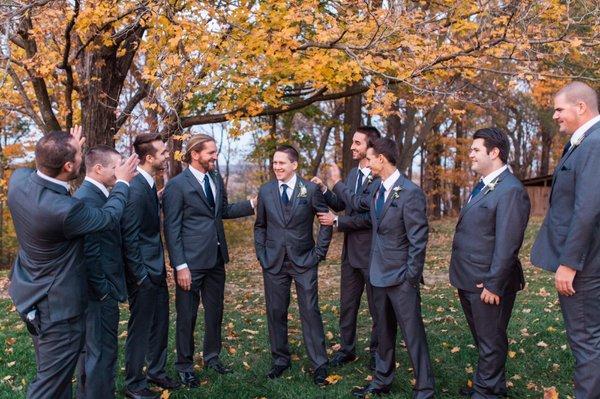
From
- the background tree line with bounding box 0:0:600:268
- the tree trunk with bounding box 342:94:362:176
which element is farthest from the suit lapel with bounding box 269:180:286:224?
the tree trunk with bounding box 342:94:362:176

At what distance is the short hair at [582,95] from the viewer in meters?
3.94

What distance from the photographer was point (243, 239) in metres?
26.0

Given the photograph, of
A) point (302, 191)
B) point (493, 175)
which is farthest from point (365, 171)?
point (493, 175)

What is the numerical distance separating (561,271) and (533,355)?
2.29 m

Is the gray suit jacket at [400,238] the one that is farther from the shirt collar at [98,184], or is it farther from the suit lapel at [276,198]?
the shirt collar at [98,184]

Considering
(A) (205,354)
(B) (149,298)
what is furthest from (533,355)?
(B) (149,298)

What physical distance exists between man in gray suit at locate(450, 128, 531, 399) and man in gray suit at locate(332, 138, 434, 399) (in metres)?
0.39

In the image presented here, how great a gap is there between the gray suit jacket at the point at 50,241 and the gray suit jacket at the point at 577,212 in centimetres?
316

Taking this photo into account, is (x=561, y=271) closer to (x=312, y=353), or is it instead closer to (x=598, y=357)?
(x=598, y=357)

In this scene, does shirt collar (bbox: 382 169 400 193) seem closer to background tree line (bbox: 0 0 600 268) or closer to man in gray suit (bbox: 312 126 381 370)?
man in gray suit (bbox: 312 126 381 370)

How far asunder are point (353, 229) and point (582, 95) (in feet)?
8.19

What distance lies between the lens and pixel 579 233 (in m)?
3.73

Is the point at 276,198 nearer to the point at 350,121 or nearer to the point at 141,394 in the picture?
the point at 141,394

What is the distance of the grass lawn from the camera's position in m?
5.00
